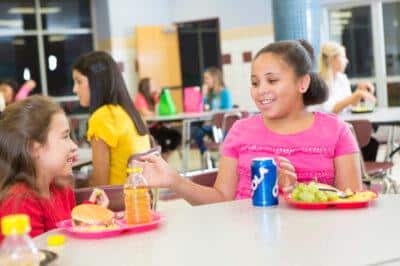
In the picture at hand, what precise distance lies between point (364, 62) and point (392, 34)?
56 cm

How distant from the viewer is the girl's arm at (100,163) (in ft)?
11.6

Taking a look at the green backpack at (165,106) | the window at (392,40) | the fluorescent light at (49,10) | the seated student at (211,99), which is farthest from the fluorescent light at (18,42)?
→ the window at (392,40)

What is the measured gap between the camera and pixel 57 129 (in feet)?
7.33

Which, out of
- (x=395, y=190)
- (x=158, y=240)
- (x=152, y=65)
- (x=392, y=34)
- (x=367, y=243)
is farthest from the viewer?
(x=152, y=65)

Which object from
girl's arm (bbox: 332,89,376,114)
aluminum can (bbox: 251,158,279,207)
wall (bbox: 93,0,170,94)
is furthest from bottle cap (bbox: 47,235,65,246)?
wall (bbox: 93,0,170,94)

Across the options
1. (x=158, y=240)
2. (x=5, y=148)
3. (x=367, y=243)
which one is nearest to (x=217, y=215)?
(x=158, y=240)

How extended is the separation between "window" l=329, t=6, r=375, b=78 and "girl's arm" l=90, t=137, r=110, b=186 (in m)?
7.40

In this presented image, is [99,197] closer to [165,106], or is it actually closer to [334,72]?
[334,72]

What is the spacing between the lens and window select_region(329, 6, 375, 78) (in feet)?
33.9

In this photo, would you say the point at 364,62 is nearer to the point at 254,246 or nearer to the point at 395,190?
the point at 395,190

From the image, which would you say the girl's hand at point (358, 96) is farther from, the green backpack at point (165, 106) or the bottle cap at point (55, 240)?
the bottle cap at point (55, 240)

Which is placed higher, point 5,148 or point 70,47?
point 70,47

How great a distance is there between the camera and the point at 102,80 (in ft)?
11.9

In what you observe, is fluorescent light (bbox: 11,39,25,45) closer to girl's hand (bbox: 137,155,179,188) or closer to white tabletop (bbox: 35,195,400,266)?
girl's hand (bbox: 137,155,179,188)
